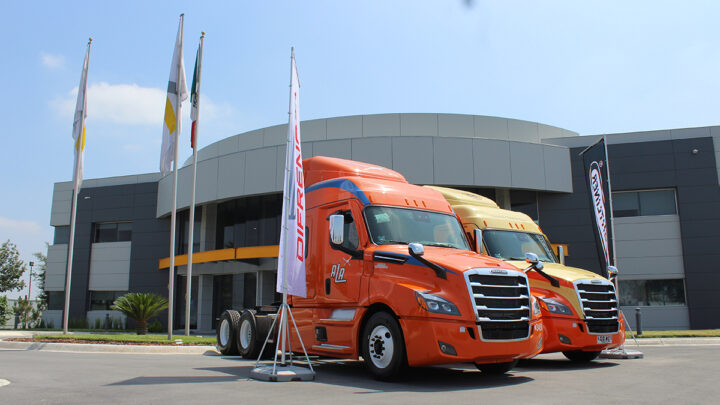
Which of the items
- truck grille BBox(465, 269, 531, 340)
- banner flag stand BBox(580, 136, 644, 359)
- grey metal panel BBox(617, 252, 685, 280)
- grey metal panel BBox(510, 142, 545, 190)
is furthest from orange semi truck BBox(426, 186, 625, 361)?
grey metal panel BBox(617, 252, 685, 280)

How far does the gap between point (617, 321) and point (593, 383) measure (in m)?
3.44

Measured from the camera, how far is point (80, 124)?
2041 centimetres

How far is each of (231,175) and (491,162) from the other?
12786 millimetres

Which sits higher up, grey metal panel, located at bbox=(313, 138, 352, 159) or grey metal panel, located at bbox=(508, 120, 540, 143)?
grey metal panel, located at bbox=(508, 120, 540, 143)

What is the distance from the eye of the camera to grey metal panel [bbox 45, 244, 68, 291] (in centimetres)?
3578

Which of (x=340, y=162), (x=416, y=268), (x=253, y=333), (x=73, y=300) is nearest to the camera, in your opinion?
(x=416, y=268)

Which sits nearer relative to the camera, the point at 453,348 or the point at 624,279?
the point at 453,348

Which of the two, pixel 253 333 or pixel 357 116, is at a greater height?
pixel 357 116

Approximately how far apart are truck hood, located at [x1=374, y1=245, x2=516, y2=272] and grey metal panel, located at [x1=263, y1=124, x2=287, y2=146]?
23162mm

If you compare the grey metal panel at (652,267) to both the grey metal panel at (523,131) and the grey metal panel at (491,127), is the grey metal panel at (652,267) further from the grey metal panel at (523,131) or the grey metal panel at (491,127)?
the grey metal panel at (491,127)

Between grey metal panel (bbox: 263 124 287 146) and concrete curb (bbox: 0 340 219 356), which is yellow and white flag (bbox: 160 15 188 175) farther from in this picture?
grey metal panel (bbox: 263 124 287 146)

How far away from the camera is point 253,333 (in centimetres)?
1129

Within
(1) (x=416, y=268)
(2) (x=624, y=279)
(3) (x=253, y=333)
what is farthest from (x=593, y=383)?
(2) (x=624, y=279)

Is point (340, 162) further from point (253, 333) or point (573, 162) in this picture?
point (573, 162)
